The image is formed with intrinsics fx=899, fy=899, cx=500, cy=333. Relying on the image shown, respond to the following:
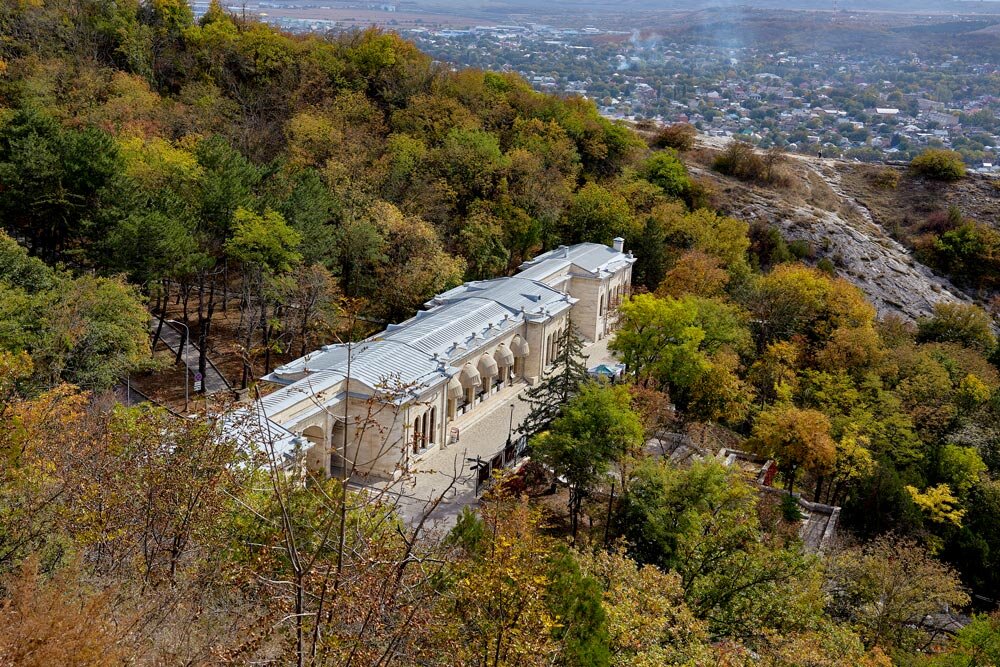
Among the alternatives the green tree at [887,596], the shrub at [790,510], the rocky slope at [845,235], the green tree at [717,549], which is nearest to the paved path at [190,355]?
→ the green tree at [717,549]

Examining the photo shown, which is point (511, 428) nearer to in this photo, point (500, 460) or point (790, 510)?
point (500, 460)

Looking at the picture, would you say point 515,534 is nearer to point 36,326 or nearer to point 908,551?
point 908,551

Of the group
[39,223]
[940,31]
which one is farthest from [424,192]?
[940,31]

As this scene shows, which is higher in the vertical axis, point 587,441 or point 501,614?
point 501,614

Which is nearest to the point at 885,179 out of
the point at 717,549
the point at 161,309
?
the point at 161,309

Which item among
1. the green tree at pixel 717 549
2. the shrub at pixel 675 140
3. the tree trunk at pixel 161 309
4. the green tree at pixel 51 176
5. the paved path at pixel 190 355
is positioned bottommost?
the paved path at pixel 190 355

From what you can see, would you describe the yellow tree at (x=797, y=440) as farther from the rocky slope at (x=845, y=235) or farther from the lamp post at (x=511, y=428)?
the rocky slope at (x=845, y=235)

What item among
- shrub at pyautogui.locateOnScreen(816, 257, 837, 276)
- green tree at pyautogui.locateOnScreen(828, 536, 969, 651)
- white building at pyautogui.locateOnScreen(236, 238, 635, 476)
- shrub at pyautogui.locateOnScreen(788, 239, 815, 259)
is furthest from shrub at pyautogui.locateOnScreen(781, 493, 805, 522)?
shrub at pyautogui.locateOnScreen(788, 239, 815, 259)

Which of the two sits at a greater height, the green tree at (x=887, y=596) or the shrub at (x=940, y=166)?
the shrub at (x=940, y=166)
